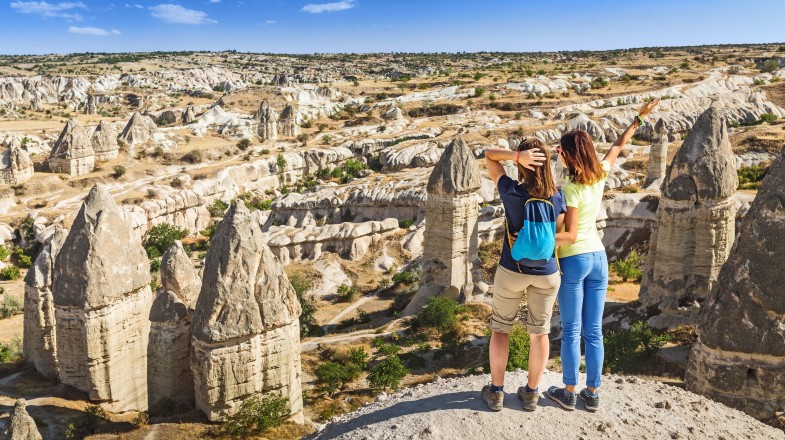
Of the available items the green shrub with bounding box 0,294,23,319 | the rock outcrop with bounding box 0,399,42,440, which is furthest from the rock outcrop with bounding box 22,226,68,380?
the green shrub with bounding box 0,294,23,319

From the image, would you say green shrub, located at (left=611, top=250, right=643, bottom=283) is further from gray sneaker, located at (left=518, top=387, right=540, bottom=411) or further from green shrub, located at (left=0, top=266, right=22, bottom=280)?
green shrub, located at (left=0, top=266, right=22, bottom=280)

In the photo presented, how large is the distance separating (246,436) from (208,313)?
2461 millimetres

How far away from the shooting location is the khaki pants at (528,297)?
703 cm

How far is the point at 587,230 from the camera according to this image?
7.22m

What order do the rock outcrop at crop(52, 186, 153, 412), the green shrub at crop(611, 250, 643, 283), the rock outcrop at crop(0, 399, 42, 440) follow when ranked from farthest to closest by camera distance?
the green shrub at crop(611, 250, 643, 283), the rock outcrop at crop(52, 186, 153, 412), the rock outcrop at crop(0, 399, 42, 440)

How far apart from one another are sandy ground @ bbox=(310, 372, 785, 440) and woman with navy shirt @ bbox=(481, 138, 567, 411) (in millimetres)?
297

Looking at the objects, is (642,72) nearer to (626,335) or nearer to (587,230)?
(626,335)

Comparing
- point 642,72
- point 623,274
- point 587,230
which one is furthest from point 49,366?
point 642,72

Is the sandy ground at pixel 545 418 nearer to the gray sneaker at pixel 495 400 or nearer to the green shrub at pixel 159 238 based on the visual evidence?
the gray sneaker at pixel 495 400

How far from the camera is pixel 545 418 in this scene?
7.36 metres

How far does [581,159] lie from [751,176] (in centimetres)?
2914

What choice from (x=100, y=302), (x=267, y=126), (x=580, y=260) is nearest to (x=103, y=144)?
(x=267, y=126)

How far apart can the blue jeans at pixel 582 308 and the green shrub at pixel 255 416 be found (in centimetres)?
668

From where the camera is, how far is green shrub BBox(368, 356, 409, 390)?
675 inches
